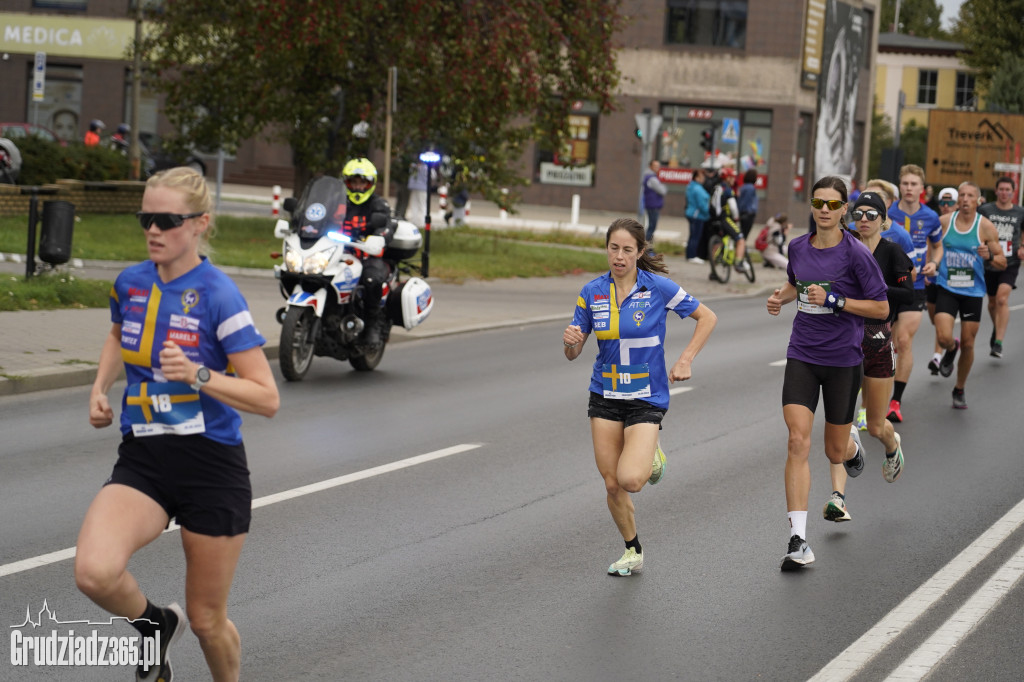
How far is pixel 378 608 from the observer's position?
6277mm

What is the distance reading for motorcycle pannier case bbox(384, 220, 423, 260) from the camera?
13492 mm

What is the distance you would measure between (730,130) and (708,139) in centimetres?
80

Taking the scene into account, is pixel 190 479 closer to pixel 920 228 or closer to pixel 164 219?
pixel 164 219

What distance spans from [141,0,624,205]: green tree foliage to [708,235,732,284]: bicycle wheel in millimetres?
4031

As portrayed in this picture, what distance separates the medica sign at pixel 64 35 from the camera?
52344mm

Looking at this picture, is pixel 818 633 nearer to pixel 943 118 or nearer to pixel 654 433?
pixel 654 433

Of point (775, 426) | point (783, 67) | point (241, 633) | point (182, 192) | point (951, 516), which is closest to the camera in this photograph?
point (182, 192)

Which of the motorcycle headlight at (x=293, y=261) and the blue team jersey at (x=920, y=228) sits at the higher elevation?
the blue team jersey at (x=920, y=228)

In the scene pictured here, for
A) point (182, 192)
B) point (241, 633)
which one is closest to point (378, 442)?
point (241, 633)

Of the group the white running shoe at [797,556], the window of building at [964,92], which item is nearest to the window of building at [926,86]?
the window of building at [964,92]

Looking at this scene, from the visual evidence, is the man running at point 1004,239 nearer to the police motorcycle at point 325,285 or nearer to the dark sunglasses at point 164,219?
the police motorcycle at point 325,285

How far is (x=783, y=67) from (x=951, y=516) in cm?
4268

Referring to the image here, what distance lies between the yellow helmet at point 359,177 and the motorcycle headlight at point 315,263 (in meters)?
0.78

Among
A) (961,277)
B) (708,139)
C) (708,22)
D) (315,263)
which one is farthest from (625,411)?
(708,22)
